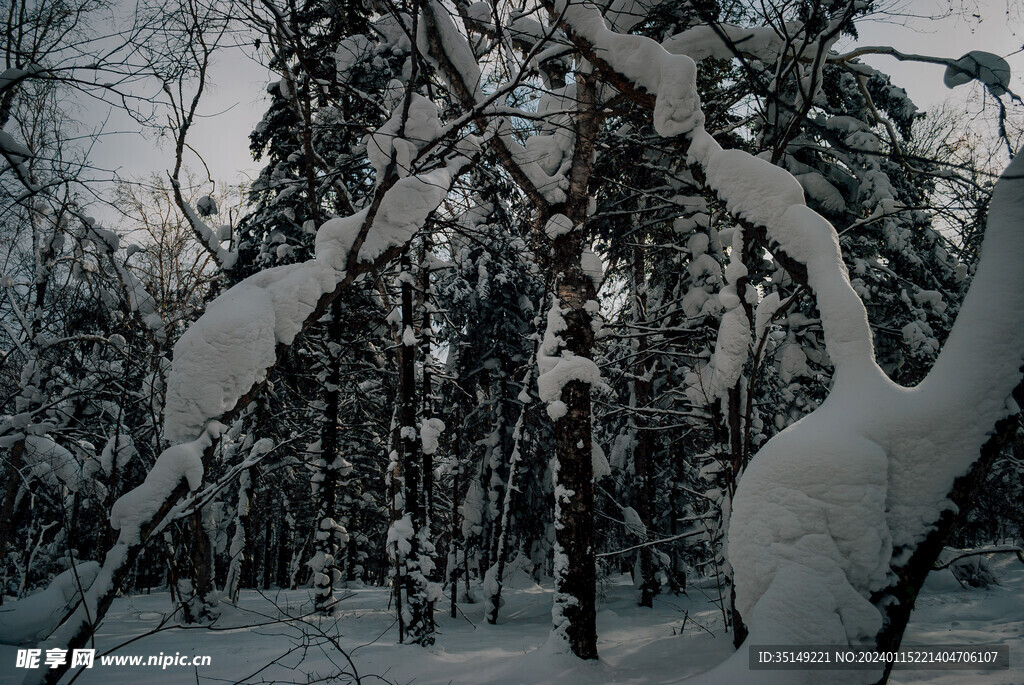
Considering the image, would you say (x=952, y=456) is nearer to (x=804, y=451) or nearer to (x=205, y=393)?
(x=804, y=451)

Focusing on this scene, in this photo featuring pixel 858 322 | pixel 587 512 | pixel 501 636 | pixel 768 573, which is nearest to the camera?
pixel 768 573

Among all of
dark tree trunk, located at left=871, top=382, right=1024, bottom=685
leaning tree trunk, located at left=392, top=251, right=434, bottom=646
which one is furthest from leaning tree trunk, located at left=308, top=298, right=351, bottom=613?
dark tree trunk, located at left=871, top=382, right=1024, bottom=685

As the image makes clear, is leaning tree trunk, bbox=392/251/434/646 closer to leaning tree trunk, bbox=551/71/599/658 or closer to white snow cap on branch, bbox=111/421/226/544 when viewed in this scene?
leaning tree trunk, bbox=551/71/599/658

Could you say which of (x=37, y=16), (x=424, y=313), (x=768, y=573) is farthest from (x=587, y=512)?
(x=37, y=16)

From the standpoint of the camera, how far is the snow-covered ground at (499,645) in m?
4.69

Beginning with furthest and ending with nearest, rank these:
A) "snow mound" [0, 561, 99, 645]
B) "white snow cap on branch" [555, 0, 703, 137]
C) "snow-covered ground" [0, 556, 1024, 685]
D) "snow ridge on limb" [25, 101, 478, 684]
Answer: "snow mound" [0, 561, 99, 645] → "snow-covered ground" [0, 556, 1024, 685] → "white snow cap on branch" [555, 0, 703, 137] → "snow ridge on limb" [25, 101, 478, 684]

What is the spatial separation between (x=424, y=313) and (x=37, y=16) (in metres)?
6.22

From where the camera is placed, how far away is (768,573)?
2295 mm

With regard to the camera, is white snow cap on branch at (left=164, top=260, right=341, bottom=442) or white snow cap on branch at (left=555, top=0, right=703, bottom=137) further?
white snow cap on branch at (left=555, top=0, right=703, bottom=137)

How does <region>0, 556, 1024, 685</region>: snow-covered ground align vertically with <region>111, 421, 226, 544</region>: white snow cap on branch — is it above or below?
below

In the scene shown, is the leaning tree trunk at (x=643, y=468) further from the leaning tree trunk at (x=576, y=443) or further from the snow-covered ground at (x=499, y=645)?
the leaning tree trunk at (x=576, y=443)

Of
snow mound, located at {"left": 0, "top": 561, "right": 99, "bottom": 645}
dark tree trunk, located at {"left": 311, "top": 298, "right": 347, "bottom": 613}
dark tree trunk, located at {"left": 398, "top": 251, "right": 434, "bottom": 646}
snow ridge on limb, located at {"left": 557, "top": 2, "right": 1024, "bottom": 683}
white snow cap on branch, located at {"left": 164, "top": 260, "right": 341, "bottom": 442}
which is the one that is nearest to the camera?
snow ridge on limb, located at {"left": 557, "top": 2, "right": 1024, "bottom": 683}

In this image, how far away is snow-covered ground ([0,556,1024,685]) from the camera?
15.4 ft

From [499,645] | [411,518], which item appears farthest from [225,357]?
[499,645]
